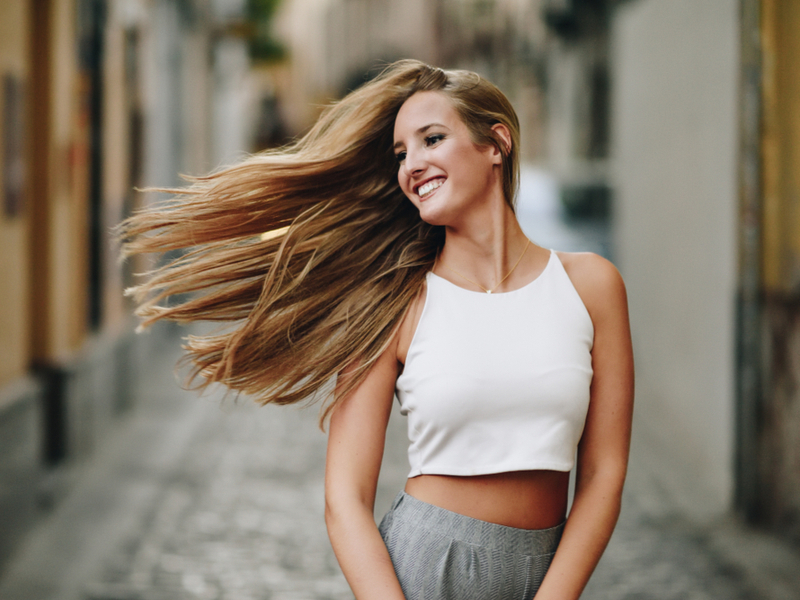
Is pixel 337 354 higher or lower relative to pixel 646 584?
higher

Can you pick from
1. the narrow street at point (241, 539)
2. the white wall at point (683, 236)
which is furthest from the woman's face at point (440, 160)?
the white wall at point (683, 236)

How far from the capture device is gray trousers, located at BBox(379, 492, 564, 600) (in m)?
1.98

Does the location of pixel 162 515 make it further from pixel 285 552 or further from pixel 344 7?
pixel 344 7

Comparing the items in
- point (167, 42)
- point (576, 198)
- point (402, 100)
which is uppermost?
point (167, 42)

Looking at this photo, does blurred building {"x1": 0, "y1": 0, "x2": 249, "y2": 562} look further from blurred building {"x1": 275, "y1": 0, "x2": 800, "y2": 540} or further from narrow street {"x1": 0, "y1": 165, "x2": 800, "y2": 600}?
blurred building {"x1": 275, "y1": 0, "x2": 800, "y2": 540}

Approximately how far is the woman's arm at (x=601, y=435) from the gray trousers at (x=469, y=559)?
0.05 metres

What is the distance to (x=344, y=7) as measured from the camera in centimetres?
4178

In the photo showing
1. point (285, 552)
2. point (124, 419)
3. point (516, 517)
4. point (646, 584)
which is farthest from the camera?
point (124, 419)

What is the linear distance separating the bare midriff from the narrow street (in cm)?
191

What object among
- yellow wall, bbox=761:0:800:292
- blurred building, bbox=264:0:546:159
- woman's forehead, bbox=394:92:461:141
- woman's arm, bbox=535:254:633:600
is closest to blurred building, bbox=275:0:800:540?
yellow wall, bbox=761:0:800:292

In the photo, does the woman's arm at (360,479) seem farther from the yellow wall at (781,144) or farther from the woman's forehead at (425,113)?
the yellow wall at (781,144)

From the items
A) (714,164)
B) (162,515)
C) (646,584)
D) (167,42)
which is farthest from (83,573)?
(167,42)

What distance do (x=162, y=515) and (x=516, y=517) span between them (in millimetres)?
4347

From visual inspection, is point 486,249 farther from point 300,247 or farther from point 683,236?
point 683,236
